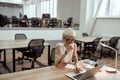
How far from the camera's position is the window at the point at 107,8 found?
6629mm

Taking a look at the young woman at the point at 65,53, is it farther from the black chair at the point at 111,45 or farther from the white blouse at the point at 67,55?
the black chair at the point at 111,45

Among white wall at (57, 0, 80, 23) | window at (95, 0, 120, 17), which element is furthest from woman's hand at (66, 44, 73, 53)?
white wall at (57, 0, 80, 23)

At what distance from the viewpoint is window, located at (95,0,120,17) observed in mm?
6629

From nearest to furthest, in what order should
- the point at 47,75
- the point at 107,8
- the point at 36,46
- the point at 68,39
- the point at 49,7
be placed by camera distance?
the point at 47,75, the point at 68,39, the point at 36,46, the point at 107,8, the point at 49,7

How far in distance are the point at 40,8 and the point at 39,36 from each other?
7.97 metres

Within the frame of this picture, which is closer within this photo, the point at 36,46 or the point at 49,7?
the point at 36,46

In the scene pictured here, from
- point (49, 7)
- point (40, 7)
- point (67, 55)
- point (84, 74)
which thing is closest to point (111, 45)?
point (67, 55)

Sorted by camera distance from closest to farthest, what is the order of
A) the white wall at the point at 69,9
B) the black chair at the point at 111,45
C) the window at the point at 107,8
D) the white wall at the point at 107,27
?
the black chair at the point at 111,45
the white wall at the point at 107,27
the window at the point at 107,8
the white wall at the point at 69,9

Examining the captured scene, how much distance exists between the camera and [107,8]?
7020 millimetres

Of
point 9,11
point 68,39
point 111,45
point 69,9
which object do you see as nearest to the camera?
point 68,39

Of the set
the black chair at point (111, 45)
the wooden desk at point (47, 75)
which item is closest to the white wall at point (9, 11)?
the black chair at point (111, 45)

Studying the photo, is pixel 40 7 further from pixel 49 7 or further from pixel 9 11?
pixel 9 11

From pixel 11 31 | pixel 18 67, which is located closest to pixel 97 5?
pixel 11 31

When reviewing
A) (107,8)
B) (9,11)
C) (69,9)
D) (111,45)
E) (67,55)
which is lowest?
(111,45)
